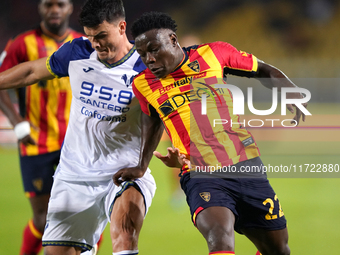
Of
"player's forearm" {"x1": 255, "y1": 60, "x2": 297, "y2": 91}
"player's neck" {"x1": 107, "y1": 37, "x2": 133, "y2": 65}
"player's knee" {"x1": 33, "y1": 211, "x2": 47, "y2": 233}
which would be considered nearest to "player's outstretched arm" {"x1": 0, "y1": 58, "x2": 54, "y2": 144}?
"player's neck" {"x1": 107, "y1": 37, "x2": 133, "y2": 65}

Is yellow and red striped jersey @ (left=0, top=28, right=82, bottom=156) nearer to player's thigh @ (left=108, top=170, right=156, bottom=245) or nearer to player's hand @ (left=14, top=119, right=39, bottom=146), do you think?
player's hand @ (left=14, top=119, right=39, bottom=146)

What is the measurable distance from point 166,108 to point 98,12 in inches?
29.4

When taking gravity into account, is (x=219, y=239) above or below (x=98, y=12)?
below

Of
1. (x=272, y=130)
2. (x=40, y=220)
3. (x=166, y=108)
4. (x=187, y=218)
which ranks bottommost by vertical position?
(x=40, y=220)

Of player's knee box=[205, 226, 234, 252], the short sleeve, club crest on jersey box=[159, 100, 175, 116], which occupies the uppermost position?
the short sleeve

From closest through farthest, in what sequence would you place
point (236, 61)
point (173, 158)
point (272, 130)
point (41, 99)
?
1. point (173, 158)
2. point (236, 61)
3. point (41, 99)
4. point (272, 130)

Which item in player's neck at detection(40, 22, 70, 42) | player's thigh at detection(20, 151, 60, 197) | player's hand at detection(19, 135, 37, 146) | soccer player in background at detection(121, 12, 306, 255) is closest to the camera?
soccer player in background at detection(121, 12, 306, 255)

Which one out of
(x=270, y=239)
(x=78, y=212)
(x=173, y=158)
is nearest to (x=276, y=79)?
(x=173, y=158)

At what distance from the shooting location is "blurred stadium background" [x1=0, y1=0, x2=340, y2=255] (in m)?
4.39

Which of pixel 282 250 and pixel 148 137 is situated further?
pixel 148 137

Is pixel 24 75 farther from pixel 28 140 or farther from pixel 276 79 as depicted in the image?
pixel 276 79

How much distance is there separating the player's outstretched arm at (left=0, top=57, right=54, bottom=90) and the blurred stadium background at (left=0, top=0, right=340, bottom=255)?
6.01 ft

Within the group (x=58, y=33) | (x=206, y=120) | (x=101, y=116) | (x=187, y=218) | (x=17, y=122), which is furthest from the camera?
(x=187, y=218)

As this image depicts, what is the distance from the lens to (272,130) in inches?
472
